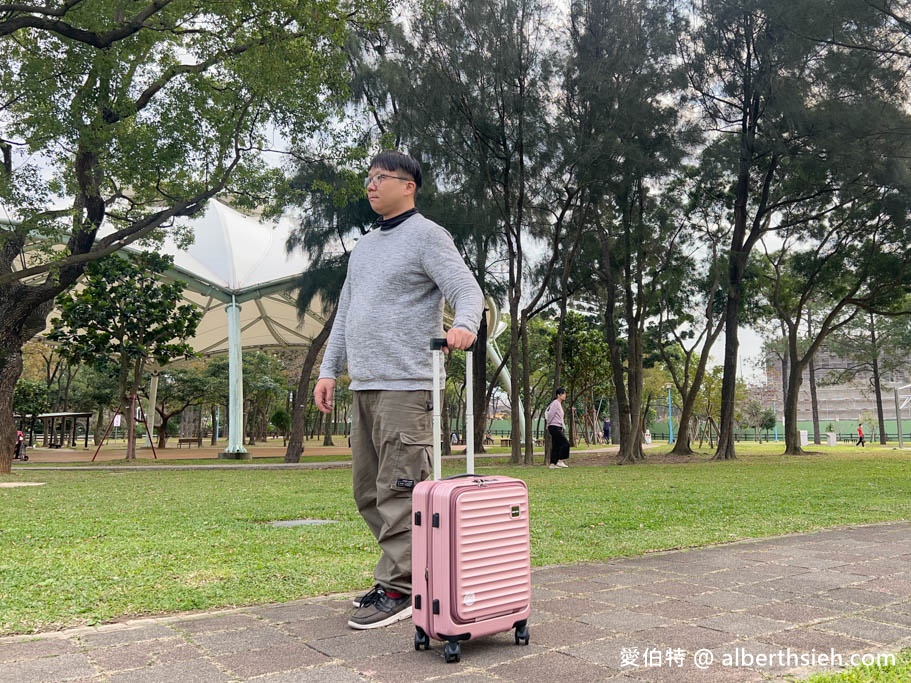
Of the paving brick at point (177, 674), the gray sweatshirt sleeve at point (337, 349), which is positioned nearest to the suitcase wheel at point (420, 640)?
the paving brick at point (177, 674)

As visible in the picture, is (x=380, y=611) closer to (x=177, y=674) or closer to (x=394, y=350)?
(x=177, y=674)

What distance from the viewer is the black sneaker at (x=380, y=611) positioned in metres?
2.78

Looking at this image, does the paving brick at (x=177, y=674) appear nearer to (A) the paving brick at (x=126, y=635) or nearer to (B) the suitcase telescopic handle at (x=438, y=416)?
(A) the paving brick at (x=126, y=635)

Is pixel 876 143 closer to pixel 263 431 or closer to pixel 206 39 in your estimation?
pixel 206 39

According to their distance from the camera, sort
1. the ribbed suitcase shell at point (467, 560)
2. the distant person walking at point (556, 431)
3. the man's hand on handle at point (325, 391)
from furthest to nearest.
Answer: the distant person walking at point (556, 431)
the man's hand on handle at point (325, 391)
the ribbed suitcase shell at point (467, 560)

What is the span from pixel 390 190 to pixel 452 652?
6.15ft

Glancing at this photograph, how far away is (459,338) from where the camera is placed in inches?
105

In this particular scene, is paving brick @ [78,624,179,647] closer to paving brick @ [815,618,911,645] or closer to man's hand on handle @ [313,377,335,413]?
man's hand on handle @ [313,377,335,413]

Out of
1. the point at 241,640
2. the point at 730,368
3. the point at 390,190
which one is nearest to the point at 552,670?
the point at 241,640

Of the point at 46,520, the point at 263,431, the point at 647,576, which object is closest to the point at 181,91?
the point at 46,520

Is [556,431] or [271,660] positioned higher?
[556,431]

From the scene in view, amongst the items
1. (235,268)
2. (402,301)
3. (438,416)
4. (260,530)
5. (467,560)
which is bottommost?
(260,530)

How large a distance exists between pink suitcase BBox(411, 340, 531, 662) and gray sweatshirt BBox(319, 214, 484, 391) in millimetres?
443

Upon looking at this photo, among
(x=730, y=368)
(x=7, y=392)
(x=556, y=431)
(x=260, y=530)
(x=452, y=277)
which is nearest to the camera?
(x=452, y=277)
